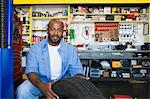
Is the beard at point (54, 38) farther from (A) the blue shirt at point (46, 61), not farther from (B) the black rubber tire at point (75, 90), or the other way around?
(B) the black rubber tire at point (75, 90)

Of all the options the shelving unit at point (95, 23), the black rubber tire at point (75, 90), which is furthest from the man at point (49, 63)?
the shelving unit at point (95, 23)

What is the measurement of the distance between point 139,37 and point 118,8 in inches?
30.8

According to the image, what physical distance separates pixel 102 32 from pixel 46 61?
406 cm

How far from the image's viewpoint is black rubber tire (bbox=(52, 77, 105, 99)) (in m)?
1.38

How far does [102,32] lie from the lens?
6.05 m

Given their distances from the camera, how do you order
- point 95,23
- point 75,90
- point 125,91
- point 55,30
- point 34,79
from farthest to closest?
point 95,23
point 125,91
point 55,30
point 34,79
point 75,90

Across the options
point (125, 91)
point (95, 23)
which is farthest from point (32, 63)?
point (95, 23)

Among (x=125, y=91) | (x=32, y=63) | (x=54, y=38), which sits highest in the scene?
(x=54, y=38)

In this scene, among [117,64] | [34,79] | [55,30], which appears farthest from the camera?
[117,64]

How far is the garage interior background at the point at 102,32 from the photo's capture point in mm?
5527

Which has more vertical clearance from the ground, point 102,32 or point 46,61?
point 102,32

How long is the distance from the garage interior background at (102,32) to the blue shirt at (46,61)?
3016 mm

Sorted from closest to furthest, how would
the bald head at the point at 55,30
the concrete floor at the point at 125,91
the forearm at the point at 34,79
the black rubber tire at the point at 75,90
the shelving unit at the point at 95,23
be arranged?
the black rubber tire at the point at 75,90 < the forearm at the point at 34,79 < the bald head at the point at 55,30 < the concrete floor at the point at 125,91 < the shelving unit at the point at 95,23

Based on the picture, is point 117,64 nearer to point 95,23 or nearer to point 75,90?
point 95,23
